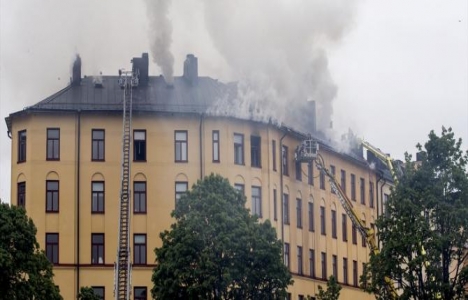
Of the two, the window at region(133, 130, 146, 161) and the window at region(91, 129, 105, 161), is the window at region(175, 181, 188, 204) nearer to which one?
the window at region(133, 130, 146, 161)

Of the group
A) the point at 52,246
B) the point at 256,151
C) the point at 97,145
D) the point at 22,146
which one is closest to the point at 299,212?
the point at 256,151

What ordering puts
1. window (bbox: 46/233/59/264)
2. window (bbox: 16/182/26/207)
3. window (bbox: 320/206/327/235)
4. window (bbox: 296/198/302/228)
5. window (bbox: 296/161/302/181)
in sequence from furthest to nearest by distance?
1. window (bbox: 320/206/327/235)
2. window (bbox: 296/161/302/181)
3. window (bbox: 296/198/302/228)
4. window (bbox: 16/182/26/207)
5. window (bbox: 46/233/59/264)

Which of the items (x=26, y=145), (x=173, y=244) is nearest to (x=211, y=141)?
(x=26, y=145)

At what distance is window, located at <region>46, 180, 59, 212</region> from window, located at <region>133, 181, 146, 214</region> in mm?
5784

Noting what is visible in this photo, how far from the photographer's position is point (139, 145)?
406 ft

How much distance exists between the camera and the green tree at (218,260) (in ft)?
317

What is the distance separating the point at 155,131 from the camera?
12388cm

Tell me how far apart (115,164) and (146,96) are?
6.59 metres

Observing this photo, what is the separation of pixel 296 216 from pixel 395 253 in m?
38.4

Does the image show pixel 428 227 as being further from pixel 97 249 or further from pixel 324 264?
pixel 324 264

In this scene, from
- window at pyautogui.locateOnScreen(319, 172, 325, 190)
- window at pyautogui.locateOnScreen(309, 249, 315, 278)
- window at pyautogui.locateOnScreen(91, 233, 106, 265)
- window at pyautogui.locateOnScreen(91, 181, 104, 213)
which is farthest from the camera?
window at pyautogui.locateOnScreen(319, 172, 325, 190)

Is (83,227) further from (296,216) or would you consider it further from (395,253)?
(395,253)

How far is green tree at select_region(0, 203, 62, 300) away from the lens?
93500mm

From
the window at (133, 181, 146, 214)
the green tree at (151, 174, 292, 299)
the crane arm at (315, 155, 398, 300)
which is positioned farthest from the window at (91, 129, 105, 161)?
the green tree at (151, 174, 292, 299)
